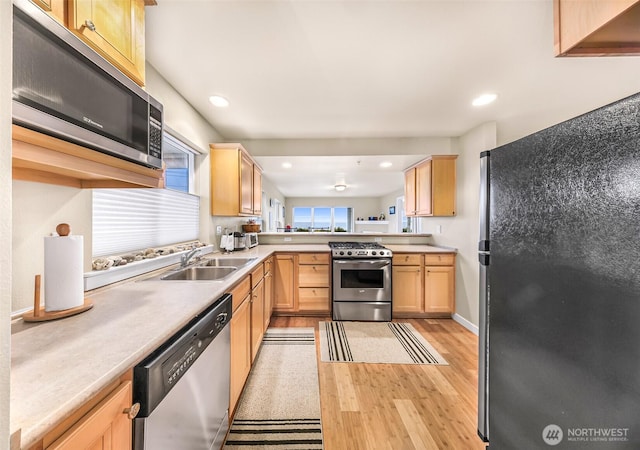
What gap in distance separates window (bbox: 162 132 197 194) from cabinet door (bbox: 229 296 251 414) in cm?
137

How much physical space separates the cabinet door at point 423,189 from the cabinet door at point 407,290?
860 mm

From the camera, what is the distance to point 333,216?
1063 cm

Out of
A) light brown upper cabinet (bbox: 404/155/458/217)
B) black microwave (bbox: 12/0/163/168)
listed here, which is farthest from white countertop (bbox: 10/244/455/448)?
light brown upper cabinet (bbox: 404/155/458/217)

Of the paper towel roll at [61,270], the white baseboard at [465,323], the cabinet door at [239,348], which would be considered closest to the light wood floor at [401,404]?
the white baseboard at [465,323]

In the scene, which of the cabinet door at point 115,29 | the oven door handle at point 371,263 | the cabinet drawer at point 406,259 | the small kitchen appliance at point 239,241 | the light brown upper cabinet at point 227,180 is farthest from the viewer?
the cabinet drawer at point 406,259

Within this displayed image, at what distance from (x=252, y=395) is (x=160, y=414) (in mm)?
1213

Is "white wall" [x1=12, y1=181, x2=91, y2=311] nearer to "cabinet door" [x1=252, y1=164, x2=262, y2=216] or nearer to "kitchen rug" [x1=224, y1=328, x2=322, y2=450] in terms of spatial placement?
"kitchen rug" [x1=224, y1=328, x2=322, y2=450]

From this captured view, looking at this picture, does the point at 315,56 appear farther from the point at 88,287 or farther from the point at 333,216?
the point at 333,216

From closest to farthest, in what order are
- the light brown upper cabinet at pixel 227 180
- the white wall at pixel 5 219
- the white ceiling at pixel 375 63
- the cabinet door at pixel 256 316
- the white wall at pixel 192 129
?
1. the white wall at pixel 5 219
2. the white ceiling at pixel 375 63
3. the white wall at pixel 192 129
4. the cabinet door at pixel 256 316
5. the light brown upper cabinet at pixel 227 180

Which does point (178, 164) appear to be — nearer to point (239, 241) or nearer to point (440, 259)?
point (239, 241)

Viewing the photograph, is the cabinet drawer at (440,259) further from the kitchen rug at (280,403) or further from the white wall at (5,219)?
the white wall at (5,219)

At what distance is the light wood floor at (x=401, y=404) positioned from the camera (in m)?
1.53

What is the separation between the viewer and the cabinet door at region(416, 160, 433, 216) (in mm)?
3552

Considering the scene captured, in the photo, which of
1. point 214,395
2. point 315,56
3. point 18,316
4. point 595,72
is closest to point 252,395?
point 214,395
